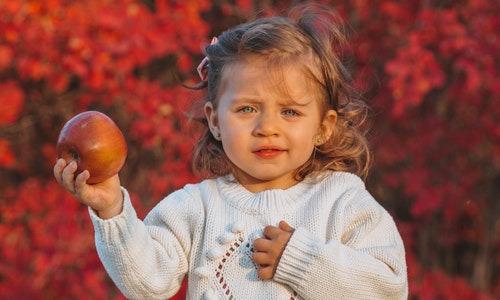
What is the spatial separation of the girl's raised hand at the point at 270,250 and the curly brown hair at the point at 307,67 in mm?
263

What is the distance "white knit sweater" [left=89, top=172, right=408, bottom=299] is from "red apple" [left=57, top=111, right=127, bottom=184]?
11 cm

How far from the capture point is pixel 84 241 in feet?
17.0

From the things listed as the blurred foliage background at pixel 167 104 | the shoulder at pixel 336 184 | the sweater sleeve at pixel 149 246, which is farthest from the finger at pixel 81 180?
the blurred foliage background at pixel 167 104

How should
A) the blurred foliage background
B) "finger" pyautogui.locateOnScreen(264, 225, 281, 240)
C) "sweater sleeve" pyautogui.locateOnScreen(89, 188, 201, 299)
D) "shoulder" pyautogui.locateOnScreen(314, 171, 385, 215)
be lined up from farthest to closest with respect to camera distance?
the blurred foliage background, "shoulder" pyautogui.locateOnScreen(314, 171, 385, 215), "finger" pyautogui.locateOnScreen(264, 225, 281, 240), "sweater sleeve" pyautogui.locateOnScreen(89, 188, 201, 299)

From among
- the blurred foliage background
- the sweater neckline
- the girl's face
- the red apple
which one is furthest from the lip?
the blurred foliage background

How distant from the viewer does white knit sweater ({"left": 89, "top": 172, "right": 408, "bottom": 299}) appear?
8.58 ft

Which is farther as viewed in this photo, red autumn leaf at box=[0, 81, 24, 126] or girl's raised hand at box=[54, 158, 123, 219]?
red autumn leaf at box=[0, 81, 24, 126]

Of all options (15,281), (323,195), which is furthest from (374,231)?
(15,281)

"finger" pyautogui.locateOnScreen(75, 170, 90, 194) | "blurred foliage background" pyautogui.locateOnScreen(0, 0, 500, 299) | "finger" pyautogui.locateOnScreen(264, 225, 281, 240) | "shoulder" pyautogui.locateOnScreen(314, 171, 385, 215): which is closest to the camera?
"finger" pyautogui.locateOnScreen(75, 170, 90, 194)

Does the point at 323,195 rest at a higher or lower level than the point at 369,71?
higher

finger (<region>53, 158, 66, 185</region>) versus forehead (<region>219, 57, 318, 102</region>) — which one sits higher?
forehead (<region>219, 57, 318, 102</region>)

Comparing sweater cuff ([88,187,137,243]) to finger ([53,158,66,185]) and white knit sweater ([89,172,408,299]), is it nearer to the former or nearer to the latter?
white knit sweater ([89,172,408,299])

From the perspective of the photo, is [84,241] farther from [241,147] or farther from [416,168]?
[241,147]

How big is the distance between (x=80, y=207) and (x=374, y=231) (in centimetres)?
296
